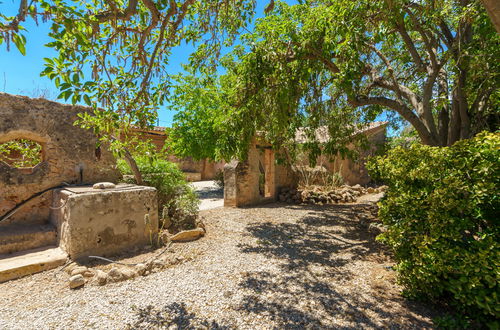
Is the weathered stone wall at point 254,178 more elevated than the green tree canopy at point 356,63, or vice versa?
the green tree canopy at point 356,63

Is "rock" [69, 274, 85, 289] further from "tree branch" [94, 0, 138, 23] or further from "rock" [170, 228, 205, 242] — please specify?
"tree branch" [94, 0, 138, 23]

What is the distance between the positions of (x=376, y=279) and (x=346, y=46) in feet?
11.5

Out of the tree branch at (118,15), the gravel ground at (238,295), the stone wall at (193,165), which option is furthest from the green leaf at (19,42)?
the stone wall at (193,165)

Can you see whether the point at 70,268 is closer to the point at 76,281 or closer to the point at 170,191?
the point at 76,281

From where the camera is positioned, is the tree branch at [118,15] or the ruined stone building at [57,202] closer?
the tree branch at [118,15]

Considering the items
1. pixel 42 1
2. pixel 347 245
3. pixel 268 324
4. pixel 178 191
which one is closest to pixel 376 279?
pixel 347 245

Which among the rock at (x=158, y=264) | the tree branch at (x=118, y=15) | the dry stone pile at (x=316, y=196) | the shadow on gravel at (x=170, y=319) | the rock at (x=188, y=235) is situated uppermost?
the tree branch at (x=118, y=15)

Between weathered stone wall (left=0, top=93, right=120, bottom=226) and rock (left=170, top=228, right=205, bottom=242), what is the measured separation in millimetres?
2359

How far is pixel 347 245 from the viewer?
4902 mm

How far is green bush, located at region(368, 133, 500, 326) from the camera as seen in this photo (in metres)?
2.21

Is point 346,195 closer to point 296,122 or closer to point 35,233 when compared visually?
point 296,122

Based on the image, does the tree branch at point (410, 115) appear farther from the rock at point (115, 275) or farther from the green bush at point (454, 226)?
the rock at point (115, 275)

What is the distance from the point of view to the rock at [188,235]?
16.4ft

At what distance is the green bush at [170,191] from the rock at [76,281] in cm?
218
